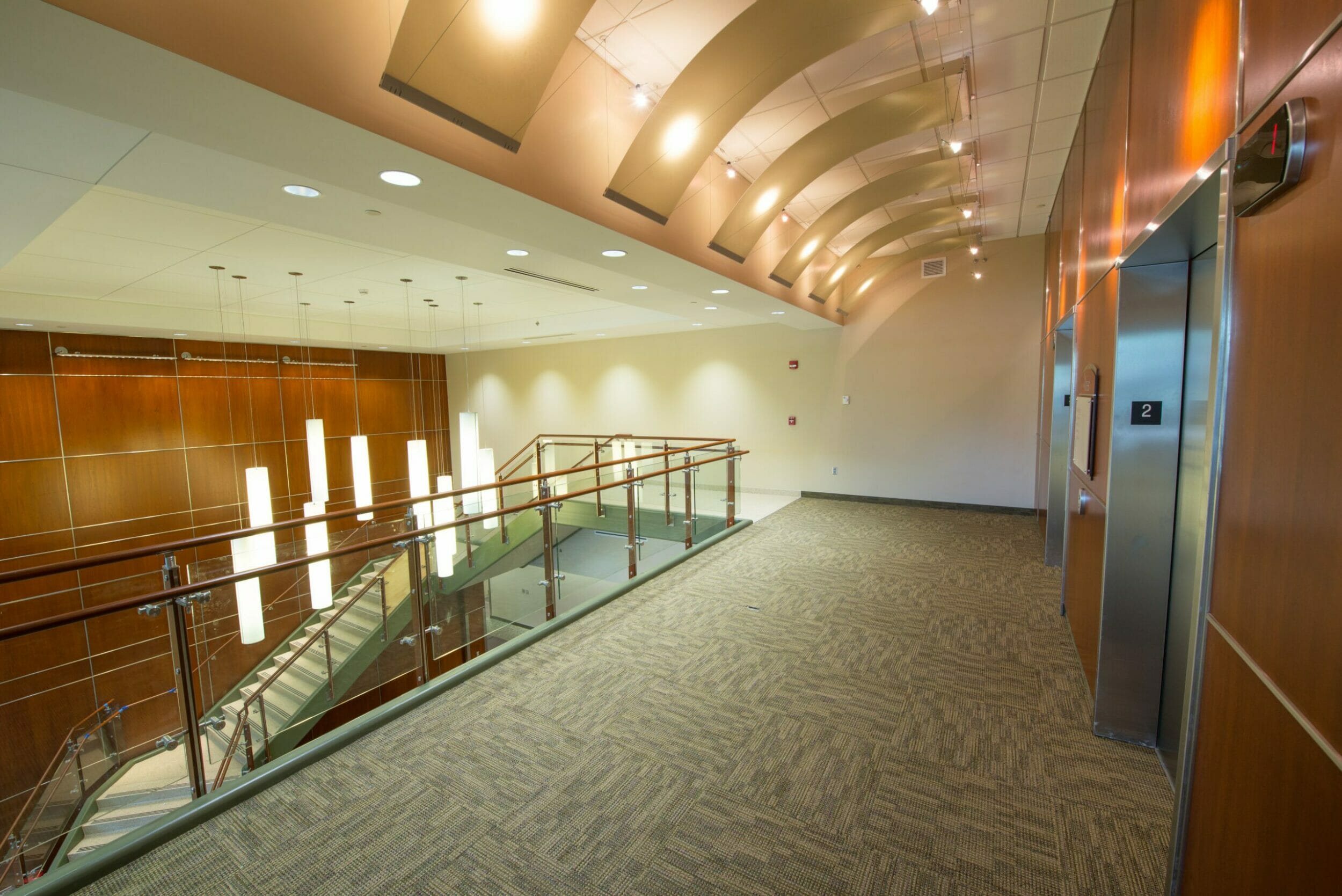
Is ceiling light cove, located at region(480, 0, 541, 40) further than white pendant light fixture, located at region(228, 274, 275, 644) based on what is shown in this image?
No

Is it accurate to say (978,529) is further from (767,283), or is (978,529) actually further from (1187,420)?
(1187,420)

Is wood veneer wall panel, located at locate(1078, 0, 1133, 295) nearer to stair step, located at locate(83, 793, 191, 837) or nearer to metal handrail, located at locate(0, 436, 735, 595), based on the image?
metal handrail, located at locate(0, 436, 735, 595)

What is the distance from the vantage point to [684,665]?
10.2ft

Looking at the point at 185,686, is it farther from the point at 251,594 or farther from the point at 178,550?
the point at 251,594

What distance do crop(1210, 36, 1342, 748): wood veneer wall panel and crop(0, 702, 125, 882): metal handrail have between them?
15.8 feet

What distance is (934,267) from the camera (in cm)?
741

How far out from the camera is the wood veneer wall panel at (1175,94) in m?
1.39

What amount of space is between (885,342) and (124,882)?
8.37 metres

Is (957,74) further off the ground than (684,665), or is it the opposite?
(957,74)

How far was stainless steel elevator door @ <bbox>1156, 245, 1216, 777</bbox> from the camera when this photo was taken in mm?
2057

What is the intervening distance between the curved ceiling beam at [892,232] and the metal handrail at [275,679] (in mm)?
5713

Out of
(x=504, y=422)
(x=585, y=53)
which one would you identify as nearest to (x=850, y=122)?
(x=585, y=53)

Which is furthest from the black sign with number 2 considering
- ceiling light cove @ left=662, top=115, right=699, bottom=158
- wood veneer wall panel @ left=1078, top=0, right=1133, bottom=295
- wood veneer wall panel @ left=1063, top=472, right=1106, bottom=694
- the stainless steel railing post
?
the stainless steel railing post

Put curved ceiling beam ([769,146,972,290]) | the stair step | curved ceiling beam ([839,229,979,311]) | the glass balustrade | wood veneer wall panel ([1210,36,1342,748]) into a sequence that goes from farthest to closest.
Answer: curved ceiling beam ([839,229,979,311])
curved ceiling beam ([769,146,972,290])
the stair step
the glass balustrade
wood veneer wall panel ([1210,36,1342,748])
